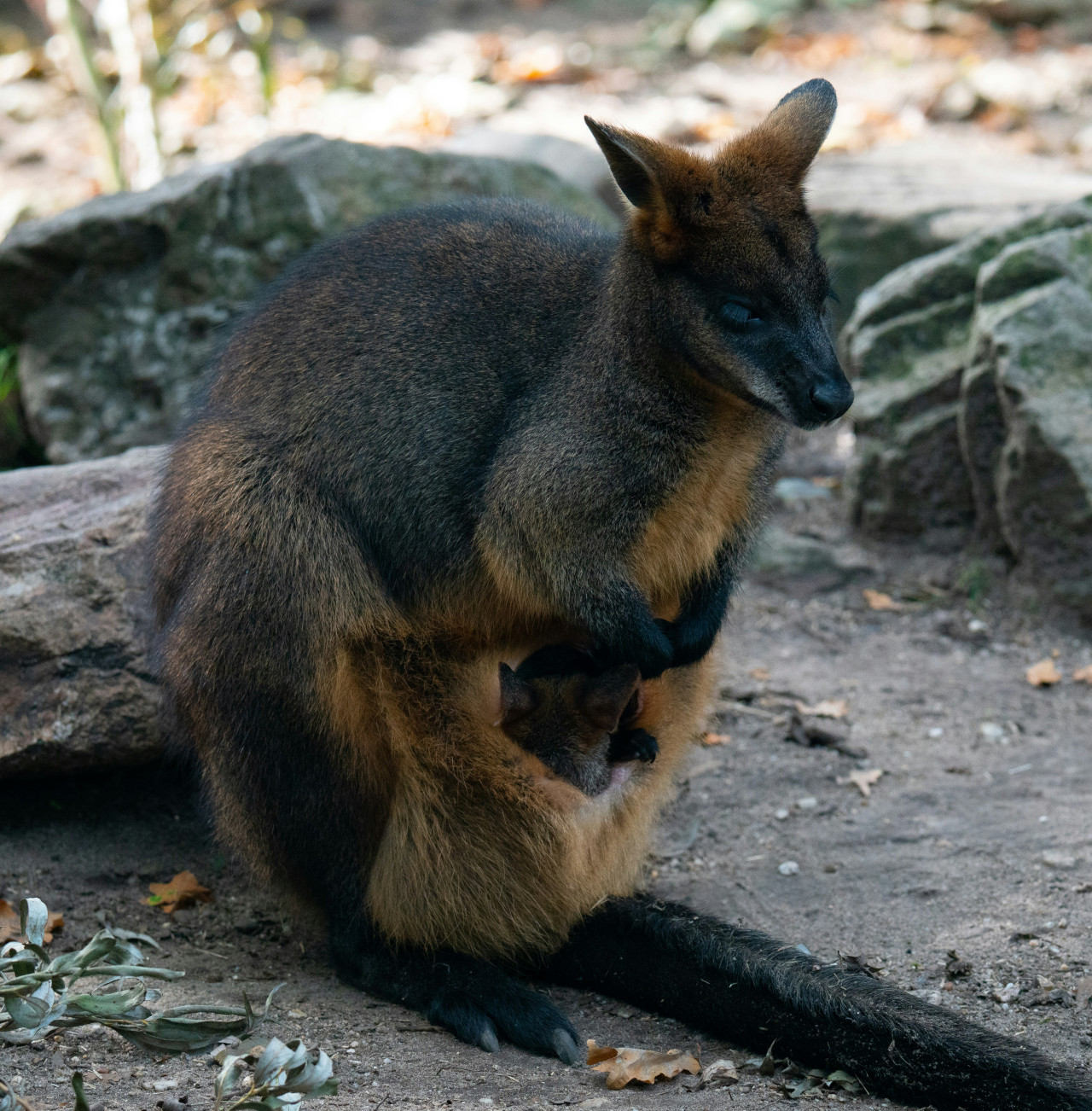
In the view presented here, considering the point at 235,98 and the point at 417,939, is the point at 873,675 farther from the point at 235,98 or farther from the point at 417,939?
the point at 235,98

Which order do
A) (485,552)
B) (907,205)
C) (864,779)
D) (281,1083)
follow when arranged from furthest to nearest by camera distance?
(907,205) → (864,779) → (485,552) → (281,1083)

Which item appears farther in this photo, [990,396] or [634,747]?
[990,396]

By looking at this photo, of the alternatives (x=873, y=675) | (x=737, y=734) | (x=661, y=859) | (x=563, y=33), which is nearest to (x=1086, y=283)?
(x=873, y=675)

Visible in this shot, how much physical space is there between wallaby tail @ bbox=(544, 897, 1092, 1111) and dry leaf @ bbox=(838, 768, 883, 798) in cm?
130

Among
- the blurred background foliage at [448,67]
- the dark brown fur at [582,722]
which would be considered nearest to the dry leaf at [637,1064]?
the dark brown fur at [582,722]

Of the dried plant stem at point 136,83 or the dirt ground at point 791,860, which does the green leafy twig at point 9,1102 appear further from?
the dried plant stem at point 136,83

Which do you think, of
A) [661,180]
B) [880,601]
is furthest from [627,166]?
[880,601]

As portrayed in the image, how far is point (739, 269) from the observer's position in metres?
3.38

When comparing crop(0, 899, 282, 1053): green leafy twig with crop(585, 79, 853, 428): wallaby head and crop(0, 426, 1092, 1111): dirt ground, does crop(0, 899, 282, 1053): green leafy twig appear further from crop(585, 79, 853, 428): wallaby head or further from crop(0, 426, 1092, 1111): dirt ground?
crop(585, 79, 853, 428): wallaby head

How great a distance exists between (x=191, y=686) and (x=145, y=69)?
774 centimetres

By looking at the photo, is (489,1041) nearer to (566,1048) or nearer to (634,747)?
(566,1048)

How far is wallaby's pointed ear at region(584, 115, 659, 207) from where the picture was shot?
335 cm

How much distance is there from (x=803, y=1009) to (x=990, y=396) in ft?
12.1

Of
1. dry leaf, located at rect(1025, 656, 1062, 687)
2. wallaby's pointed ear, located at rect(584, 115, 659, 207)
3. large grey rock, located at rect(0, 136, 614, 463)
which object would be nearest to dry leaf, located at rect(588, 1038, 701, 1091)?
A: wallaby's pointed ear, located at rect(584, 115, 659, 207)
